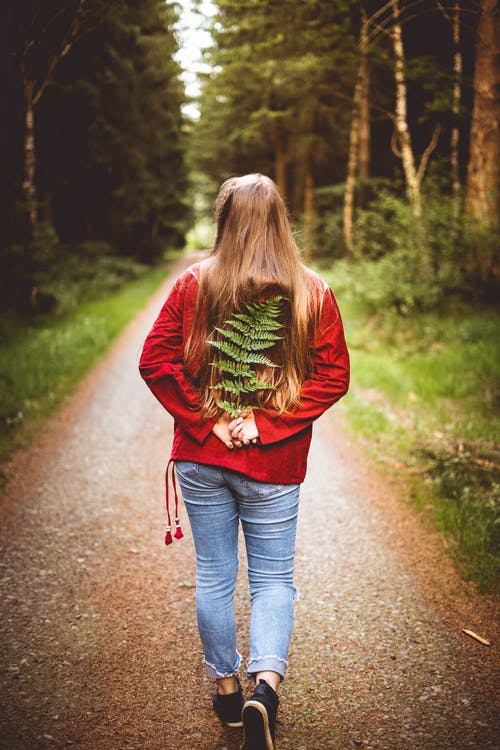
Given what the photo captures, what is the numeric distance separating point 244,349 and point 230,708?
5.08ft

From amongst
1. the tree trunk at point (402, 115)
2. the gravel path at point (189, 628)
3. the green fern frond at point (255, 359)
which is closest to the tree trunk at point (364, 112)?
the tree trunk at point (402, 115)

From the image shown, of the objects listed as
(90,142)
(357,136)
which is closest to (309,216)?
(357,136)

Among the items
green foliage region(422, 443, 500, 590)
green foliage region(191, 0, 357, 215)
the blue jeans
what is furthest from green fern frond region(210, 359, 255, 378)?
green foliage region(191, 0, 357, 215)

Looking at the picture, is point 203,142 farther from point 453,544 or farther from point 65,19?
point 453,544

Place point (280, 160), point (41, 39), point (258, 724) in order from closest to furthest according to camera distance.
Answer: point (258, 724), point (41, 39), point (280, 160)

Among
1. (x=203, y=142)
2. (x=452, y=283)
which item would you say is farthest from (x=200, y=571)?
(x=203, y=142)

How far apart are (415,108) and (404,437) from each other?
10620mm

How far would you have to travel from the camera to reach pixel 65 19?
8203mm

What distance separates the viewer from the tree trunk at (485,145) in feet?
25.2

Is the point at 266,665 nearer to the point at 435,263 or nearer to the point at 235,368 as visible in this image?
the point at 235,368

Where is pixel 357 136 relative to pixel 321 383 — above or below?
above

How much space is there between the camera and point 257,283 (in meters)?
1.82

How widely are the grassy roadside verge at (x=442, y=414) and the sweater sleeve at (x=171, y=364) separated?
2.42 meters

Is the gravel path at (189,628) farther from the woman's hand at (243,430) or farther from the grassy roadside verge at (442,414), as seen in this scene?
the woman's hand at (243,430)
